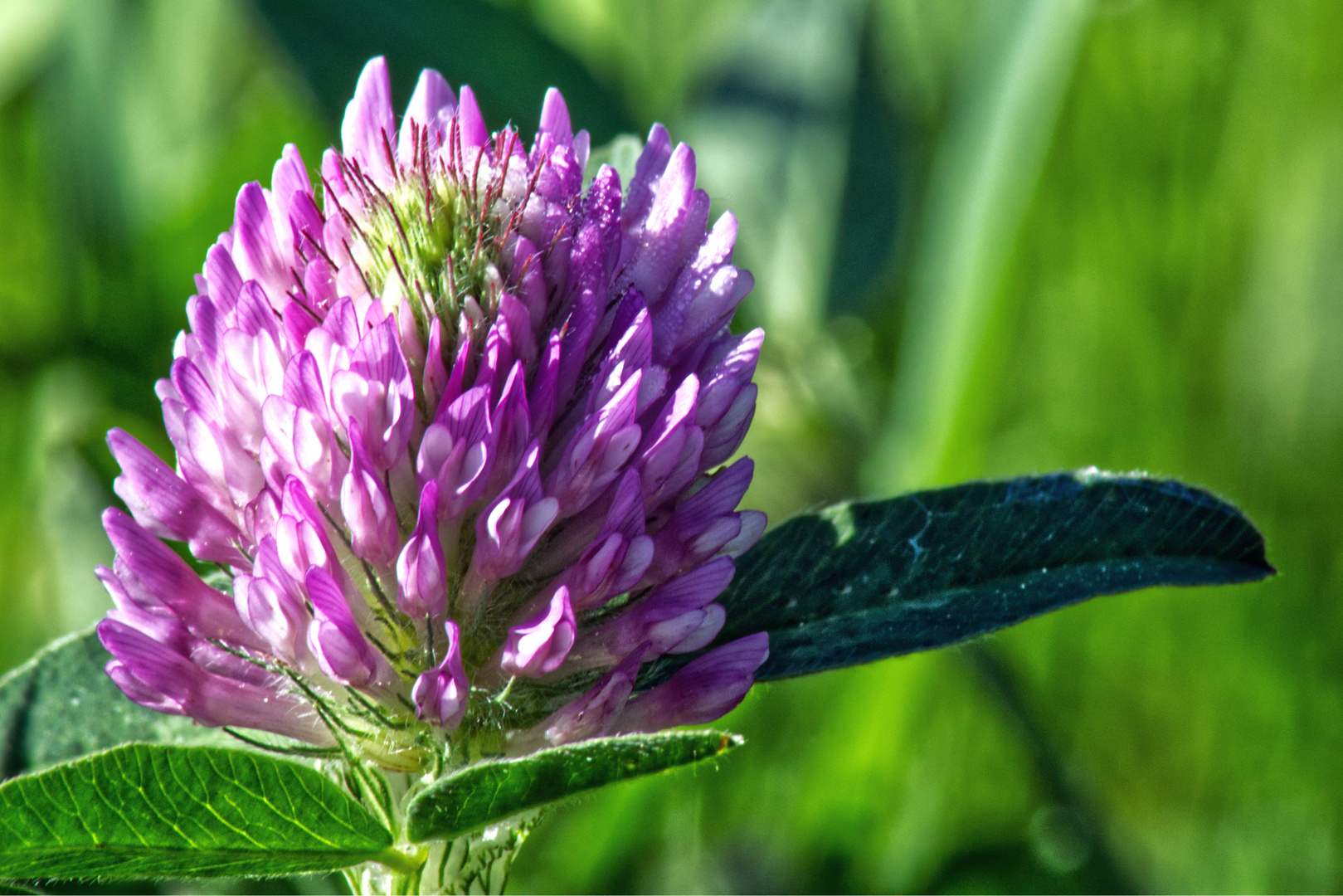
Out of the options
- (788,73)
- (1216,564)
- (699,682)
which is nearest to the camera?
(699,682)

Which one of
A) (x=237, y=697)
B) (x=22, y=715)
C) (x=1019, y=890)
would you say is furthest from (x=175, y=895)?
(x=1019, y=890)

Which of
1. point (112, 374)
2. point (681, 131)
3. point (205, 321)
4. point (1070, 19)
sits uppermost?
point (681, 131)

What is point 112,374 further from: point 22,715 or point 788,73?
point 788,73

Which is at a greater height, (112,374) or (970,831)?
(112,374)

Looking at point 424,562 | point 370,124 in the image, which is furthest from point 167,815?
point 370,124

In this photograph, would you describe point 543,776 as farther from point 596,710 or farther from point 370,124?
point 370,124

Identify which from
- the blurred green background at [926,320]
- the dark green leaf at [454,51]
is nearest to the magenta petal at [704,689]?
the blurred green background at [926,320]
